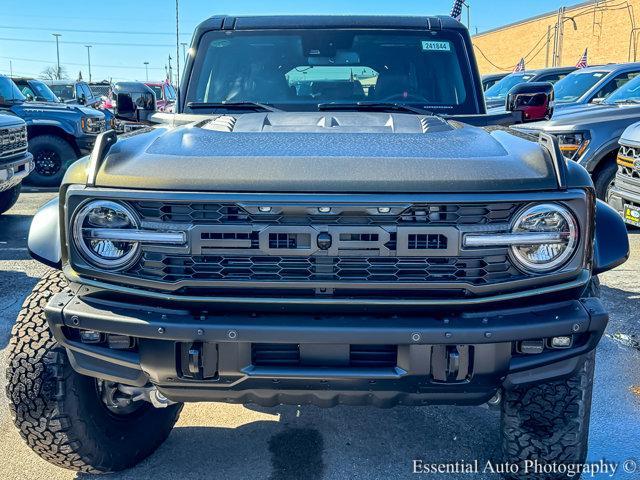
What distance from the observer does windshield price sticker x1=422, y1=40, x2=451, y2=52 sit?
12.0ft

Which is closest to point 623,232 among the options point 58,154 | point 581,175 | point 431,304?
point 581,175

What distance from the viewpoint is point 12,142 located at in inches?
309

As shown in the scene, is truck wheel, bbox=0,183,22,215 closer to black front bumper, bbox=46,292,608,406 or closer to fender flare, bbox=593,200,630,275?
black front bumper, bbox=46,292,608,406

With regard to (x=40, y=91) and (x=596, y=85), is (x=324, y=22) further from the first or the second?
(x=40, y=91)

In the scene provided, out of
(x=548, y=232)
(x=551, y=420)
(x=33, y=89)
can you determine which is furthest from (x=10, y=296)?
(x=33, y=89)

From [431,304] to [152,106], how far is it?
2355mm

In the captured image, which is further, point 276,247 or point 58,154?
point 58,154

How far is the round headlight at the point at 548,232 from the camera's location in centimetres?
208

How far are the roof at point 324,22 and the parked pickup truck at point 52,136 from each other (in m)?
8.16

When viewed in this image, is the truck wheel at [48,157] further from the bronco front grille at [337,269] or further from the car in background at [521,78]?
the bronco front grille at [337,269]

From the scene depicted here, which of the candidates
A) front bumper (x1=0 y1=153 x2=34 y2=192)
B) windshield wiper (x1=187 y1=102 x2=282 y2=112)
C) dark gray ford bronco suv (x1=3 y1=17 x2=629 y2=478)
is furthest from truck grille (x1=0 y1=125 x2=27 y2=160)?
dark gray ford bronco suv (x1=3 y1=17 x2=629 y2=478)

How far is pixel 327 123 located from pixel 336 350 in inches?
45.5

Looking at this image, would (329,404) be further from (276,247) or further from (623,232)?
(623,232)

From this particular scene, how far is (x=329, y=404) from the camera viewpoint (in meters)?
2.20
